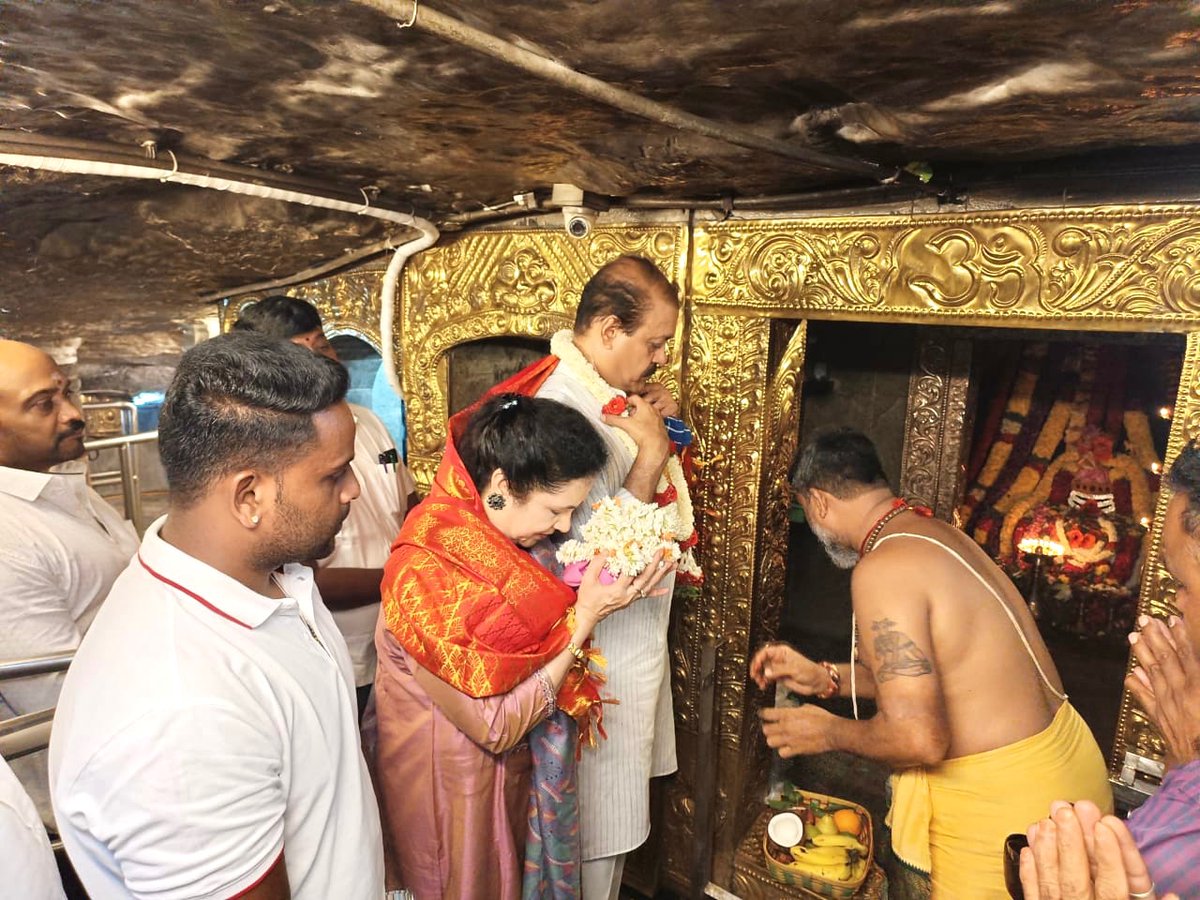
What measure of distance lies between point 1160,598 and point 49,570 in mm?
3539

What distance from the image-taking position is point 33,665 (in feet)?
5.34

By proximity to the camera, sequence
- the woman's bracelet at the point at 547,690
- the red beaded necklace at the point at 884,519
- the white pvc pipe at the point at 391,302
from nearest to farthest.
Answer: the woman's bracelet at the point at 547,690, the red beaded necklace at the point at 884,519, the white pvc pipe at the point at 391,302

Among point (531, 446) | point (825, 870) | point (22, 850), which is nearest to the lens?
point (22, 850)

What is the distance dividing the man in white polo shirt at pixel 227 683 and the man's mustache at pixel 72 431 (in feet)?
5.07

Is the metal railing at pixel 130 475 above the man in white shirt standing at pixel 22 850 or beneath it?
beneath

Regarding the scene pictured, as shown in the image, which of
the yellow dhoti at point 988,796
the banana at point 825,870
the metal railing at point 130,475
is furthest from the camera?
the metal railing at point 130,475

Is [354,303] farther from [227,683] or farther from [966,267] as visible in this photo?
[227,683]

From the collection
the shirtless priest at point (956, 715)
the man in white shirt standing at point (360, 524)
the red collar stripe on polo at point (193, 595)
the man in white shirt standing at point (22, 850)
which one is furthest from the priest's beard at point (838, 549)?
the man in white shirt standing at point (22, 850)

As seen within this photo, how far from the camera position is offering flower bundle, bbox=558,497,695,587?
1.95 m

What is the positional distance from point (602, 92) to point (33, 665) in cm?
192

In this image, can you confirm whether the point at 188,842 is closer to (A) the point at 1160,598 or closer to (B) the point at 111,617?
(B) the point at 111,617

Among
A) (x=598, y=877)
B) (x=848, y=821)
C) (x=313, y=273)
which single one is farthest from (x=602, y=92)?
(x=313, y=273)

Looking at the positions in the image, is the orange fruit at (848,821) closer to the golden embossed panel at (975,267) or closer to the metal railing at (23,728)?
the golden embossed panel at (975,267)

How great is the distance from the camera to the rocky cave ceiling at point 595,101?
1303mm
